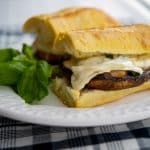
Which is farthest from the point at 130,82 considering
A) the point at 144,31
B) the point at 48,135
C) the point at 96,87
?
the point at 48,135

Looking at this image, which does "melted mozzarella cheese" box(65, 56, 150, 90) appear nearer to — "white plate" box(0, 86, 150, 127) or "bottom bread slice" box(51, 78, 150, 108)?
"bottom bread slice" box(51, 78, 150, 108)

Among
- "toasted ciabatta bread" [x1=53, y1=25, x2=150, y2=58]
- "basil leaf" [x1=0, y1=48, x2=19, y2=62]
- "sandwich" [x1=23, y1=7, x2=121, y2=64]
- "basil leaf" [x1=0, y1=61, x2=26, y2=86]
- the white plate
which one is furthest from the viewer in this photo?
"sandwich" [x1=23, y1=7, x2=121, y2=64]

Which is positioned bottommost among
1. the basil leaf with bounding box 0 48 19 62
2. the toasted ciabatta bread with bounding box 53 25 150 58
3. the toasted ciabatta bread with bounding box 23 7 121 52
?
the basil leaf with bounding box 0 48 19 62

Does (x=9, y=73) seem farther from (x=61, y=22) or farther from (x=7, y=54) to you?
(x=61, y=22)

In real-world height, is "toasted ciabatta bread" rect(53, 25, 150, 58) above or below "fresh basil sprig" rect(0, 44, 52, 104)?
above

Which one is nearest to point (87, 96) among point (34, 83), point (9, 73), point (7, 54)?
point (34, 83)

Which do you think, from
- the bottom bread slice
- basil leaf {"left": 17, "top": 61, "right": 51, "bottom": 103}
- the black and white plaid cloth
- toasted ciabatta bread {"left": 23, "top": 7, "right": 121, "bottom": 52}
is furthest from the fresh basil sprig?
toasted ciabatta bread {"left": 23, "top": 7, "right": 121, "bottom": 52}

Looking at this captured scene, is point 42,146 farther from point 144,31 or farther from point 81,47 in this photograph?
point 144,31

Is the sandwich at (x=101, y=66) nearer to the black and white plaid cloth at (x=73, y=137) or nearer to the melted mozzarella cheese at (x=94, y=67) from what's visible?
the melted mozzarella cheese at (x=94, y=67)

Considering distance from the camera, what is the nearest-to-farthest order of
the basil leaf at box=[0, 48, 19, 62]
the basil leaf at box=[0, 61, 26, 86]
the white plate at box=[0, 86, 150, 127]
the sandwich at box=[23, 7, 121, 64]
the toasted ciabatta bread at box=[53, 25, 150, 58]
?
the white plate at box=[0, 86, 150, 127] → the toasted ciabatta bread at box=[53, 25, 150, 58] → the basil leaf at box=[0, 61, 26, 86] → the basil leaf at box=[0, 48, 19, 62] → the sandwich at box=[23, 7, 121, 64]
